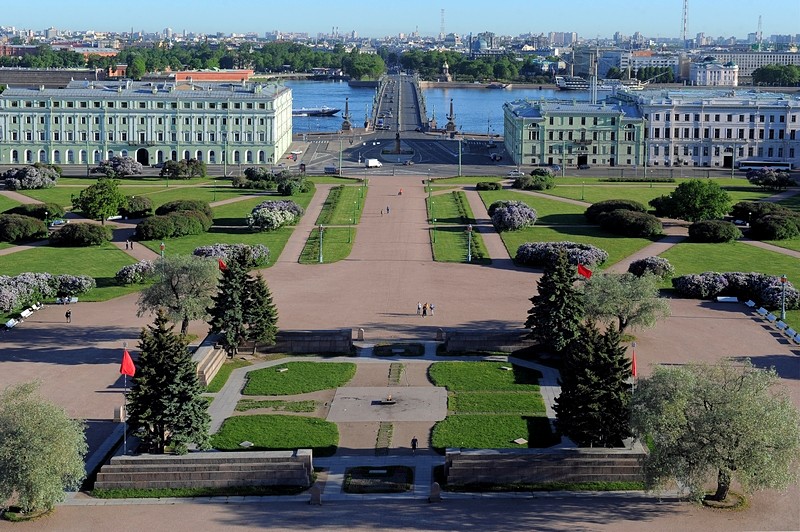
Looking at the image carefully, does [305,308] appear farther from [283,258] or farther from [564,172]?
[564,172]

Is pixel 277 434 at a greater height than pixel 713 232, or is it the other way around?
pixel 713 232

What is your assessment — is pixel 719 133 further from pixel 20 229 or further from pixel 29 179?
pixel 20 229

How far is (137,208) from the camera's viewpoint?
297 feet

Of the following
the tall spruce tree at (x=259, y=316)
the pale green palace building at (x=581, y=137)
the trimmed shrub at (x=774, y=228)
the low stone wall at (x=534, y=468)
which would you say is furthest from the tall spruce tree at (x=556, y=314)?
the pale green palace building at (x=581, y=137)

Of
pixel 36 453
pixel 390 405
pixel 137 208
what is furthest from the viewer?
pixel 137 208

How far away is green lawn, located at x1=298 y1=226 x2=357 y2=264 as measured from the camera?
76500 millimetres

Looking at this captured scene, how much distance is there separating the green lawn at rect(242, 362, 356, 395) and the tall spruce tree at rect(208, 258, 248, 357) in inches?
116

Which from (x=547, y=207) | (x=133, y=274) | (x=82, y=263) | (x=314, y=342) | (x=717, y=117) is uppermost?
(x=717, y=117)

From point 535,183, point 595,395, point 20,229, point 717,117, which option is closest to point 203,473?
A: point 595,395

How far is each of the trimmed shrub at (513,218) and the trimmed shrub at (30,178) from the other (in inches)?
1772

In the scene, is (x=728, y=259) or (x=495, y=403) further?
(x=728, y=259)

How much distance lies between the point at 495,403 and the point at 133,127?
90218 mm

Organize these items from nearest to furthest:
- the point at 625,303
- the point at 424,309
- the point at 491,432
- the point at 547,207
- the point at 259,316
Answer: the point at 491,432, the point at 625,303, the point at 259,316, the point at 424,309, the point at 547,207

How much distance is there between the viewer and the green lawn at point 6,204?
95.1 metres
